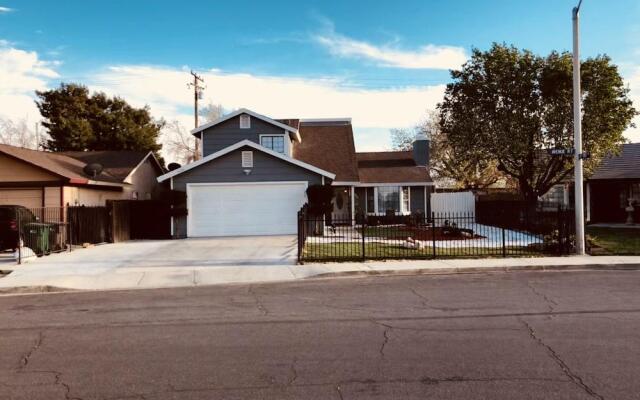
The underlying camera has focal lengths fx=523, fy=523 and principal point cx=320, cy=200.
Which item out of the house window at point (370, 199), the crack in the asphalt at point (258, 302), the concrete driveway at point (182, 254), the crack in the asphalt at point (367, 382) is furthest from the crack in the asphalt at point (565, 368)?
the house window at point (370, 199)

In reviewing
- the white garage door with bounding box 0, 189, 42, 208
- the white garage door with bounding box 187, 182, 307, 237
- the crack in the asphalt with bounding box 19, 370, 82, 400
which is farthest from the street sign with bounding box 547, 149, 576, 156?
the white garage door with bounding box 0, 189, 42, 208

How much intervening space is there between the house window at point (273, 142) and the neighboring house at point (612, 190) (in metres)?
17.7

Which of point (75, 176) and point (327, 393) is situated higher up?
point (75, 176)

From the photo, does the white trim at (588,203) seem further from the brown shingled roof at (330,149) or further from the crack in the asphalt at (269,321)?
the crack in the asphalt at (269,321)

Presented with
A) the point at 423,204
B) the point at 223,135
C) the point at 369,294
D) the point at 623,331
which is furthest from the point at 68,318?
→ the point at 423,204

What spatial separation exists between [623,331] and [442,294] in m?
3.60

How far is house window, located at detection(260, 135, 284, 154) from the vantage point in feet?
92.5

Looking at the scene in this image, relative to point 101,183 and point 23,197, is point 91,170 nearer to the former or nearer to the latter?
point 101,183

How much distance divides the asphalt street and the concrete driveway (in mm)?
4334

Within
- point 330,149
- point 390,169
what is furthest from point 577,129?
point 390,169

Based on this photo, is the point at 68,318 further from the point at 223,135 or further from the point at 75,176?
the point at 223,135

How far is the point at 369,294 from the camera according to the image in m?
10.4

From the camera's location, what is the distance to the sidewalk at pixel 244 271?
1243 centimetres

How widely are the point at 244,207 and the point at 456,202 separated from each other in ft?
49.5
